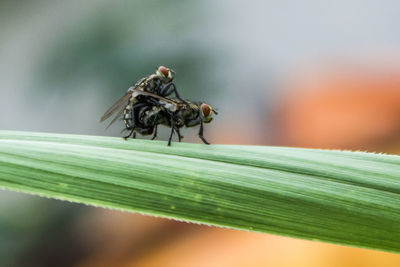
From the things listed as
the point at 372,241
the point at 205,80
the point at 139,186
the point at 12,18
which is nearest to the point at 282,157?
the point at 372,241

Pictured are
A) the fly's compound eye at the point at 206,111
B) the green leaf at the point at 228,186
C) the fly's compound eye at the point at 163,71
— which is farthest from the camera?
the fly's compound eye at the point at 163,71

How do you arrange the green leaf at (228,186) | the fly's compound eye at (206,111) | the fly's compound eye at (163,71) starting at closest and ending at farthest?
the green leaf at (228,186) → the fly's compound eye at (206,111) → the fly's compound eye at (163,71)

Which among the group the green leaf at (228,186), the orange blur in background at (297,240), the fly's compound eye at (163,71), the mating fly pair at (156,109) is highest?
the fly's compound eye at (163,71)

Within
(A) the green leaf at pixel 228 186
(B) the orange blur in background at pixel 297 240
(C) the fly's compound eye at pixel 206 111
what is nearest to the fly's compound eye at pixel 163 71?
(C) the fly's compound eye at pixel 206 111

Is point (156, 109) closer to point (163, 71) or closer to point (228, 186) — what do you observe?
point (163, 71)

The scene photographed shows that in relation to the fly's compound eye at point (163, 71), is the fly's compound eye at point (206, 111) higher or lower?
lower

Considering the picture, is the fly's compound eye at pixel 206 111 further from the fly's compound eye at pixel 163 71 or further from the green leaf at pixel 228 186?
the green leaf at pixel 228 186
